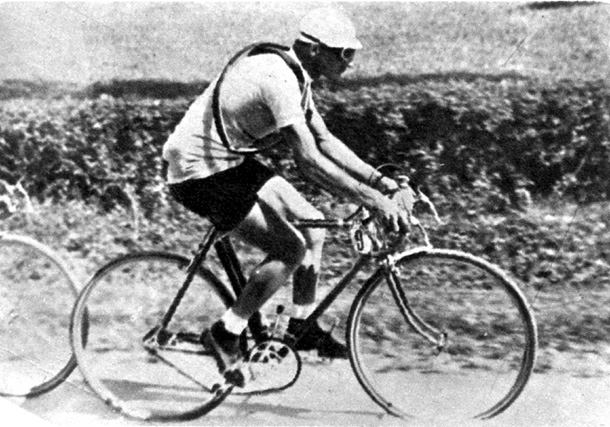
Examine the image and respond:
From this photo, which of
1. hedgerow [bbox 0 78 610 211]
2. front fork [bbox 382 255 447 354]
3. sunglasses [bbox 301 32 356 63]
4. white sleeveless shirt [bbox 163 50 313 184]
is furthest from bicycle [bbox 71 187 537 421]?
sunglasses [bbox 301 32 356 63]

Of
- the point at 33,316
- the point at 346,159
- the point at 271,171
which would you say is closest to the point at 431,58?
the point at 346,159

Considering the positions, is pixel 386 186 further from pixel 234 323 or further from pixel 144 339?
pixel 144 339

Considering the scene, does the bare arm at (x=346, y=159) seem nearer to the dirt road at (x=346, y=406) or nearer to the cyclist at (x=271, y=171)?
the cyclist at (x=271, y=171)

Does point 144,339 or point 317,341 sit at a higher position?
point 317,341

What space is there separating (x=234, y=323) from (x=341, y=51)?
1.30 m

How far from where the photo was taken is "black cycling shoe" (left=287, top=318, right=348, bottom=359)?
4.88 meters

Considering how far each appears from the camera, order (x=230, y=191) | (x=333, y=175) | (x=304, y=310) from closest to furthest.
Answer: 1. (x=333, y=175)
2. (x=230, y=191)
3. (x=304, y=310)

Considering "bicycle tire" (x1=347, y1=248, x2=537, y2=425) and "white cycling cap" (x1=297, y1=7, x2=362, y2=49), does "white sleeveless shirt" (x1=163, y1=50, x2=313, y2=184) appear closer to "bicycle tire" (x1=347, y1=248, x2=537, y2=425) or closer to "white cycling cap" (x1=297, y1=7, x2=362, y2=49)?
"white cycling cap" (x1=297, y1=7, x2=362, y2=49)

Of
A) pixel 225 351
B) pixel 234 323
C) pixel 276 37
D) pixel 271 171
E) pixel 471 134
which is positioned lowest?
→ pixel 225 351

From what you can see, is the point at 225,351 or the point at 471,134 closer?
the point at 471,134

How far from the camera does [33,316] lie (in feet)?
17.2

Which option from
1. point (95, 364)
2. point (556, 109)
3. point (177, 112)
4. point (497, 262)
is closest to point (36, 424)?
point (95, 364)

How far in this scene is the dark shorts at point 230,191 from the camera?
4.76 meters

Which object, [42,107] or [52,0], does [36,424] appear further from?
[52,0]
